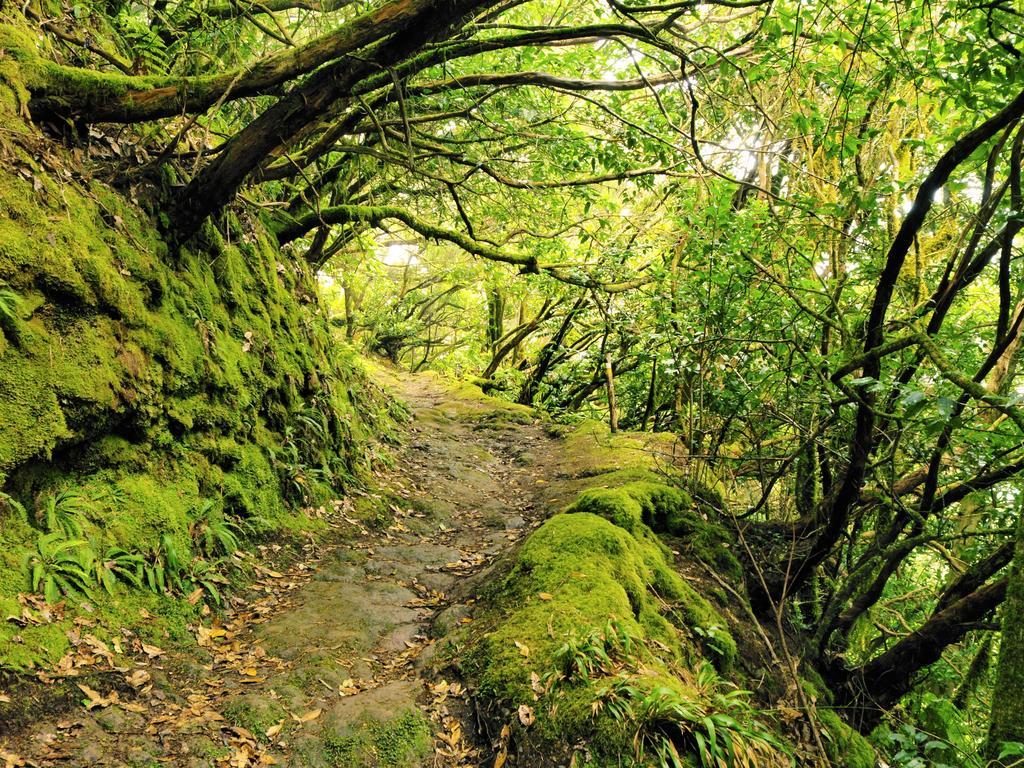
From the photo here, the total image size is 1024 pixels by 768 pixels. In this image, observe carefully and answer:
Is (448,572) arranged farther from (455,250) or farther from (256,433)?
(455,250)

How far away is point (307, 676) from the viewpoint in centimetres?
379

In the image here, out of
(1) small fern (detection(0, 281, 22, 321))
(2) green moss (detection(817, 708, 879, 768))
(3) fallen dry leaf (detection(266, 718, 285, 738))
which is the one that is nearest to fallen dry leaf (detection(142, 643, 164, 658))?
(3) fallen dry leaf (detection(266, 718, 285, 738))

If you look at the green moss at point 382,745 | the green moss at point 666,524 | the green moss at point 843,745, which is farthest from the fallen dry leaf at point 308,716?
the green moss at point 843,745

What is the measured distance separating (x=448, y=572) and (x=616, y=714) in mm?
2956

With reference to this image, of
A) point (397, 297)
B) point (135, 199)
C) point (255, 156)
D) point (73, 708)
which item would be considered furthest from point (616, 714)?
point (397, 297)

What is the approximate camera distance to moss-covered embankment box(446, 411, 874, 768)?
3.03 meters

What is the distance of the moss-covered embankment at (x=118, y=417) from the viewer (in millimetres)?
3566

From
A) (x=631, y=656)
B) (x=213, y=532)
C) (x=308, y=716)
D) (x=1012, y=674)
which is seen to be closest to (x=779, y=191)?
(x=1012, y=674)

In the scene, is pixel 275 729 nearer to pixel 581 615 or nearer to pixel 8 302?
pixel 581 615

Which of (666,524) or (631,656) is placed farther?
(666,524)

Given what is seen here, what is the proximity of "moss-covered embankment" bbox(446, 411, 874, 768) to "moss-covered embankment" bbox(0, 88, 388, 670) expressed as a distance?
234 centimetres

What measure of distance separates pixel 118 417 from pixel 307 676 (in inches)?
95.3

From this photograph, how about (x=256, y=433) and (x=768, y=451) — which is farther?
(x=768, y=451)

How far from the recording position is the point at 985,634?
626 cm
